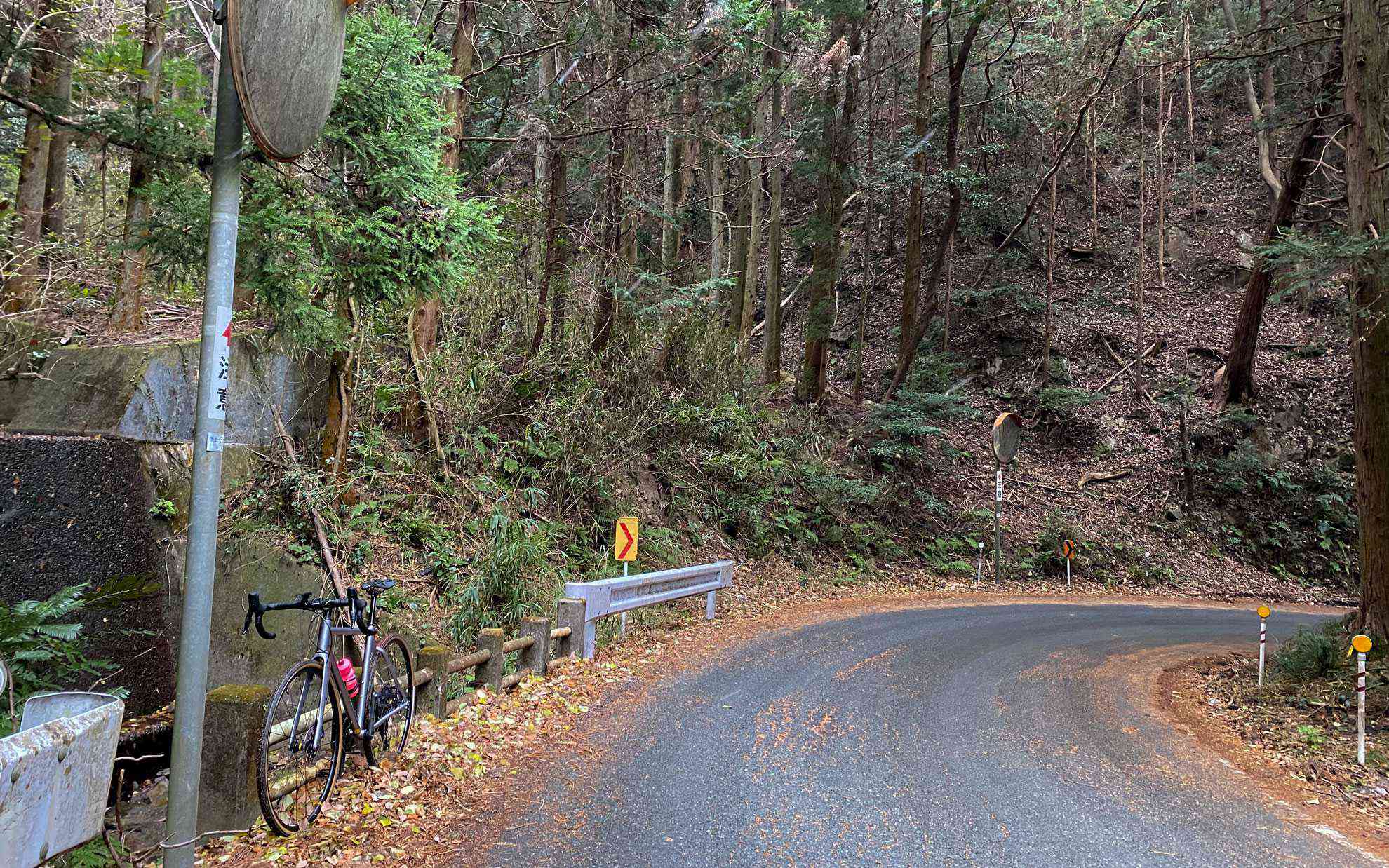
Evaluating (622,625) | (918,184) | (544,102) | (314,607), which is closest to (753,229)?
(918,184)

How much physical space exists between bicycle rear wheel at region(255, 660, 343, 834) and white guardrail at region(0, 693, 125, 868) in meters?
1.02

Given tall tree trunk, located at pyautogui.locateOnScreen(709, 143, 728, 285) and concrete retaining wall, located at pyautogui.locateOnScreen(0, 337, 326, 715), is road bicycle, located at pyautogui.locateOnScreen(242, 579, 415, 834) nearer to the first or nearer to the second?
concrete retaining wall, located at pyautogui.locateOnScreen(0, 337, 326, 715)

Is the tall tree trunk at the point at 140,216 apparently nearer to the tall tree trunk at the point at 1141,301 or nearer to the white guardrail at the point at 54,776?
the white guardrail at the point at 54,776

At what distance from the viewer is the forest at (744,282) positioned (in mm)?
6293

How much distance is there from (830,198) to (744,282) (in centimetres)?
345

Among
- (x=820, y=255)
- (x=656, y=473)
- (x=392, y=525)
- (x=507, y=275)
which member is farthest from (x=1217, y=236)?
(x=392, y=525)

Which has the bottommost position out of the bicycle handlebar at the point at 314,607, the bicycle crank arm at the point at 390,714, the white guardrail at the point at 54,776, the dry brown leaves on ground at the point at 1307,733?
the dry brown leaves on ground at the point at 1307,733

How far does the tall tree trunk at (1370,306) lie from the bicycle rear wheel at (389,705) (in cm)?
954

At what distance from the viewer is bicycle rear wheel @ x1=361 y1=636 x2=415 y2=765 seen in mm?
5020

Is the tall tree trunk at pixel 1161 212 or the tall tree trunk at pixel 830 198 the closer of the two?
the tall tree trunk at pixel 830 198

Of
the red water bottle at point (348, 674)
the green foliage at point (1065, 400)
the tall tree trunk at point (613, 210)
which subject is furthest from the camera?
the green foliage at point (1065, 400)

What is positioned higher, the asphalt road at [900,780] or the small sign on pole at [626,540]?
the small sign on pole at [626,540]

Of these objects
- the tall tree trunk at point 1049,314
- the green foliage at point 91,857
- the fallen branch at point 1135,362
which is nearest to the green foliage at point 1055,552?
the fallen branch at point 1135,362

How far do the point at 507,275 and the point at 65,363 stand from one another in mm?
6483
